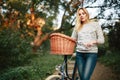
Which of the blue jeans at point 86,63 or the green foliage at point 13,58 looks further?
the green foliage at point 13,58

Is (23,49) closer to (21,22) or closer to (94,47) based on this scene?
(94,47)

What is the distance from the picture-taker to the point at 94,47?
Result: 462 cm

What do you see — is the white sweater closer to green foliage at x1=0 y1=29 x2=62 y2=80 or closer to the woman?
the woman

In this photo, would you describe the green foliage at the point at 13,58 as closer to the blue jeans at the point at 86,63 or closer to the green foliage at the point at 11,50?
the green foliage at the point at 11,50

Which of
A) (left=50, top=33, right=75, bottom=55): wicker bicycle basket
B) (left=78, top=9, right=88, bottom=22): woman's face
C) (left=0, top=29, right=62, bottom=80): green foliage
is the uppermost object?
(left=78, top=9, right=88, bottom=22): woman's face

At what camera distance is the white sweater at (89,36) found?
459 cm

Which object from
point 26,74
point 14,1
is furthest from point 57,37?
point 14,1

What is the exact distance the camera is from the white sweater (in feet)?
15.1

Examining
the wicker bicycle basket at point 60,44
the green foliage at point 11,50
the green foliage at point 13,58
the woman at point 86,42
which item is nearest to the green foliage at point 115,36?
the green foliage at point 13,58

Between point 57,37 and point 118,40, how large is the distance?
7.42 metres

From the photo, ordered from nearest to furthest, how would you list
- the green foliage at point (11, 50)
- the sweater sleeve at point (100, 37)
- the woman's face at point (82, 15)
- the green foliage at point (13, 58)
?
the sweater sleeve at point (100, 37) → the woman's face at point (82, 15) → the green foliage at point (13, 58) → the green foliage at point (11, 50)

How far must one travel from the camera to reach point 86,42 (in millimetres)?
4621

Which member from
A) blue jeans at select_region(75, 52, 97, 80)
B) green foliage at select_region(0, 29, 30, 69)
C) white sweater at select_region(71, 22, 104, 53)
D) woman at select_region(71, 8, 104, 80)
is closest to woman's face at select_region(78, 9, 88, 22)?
woman at select_region(71, 8, 104, 80)

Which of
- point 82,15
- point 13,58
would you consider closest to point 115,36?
point 13,58
